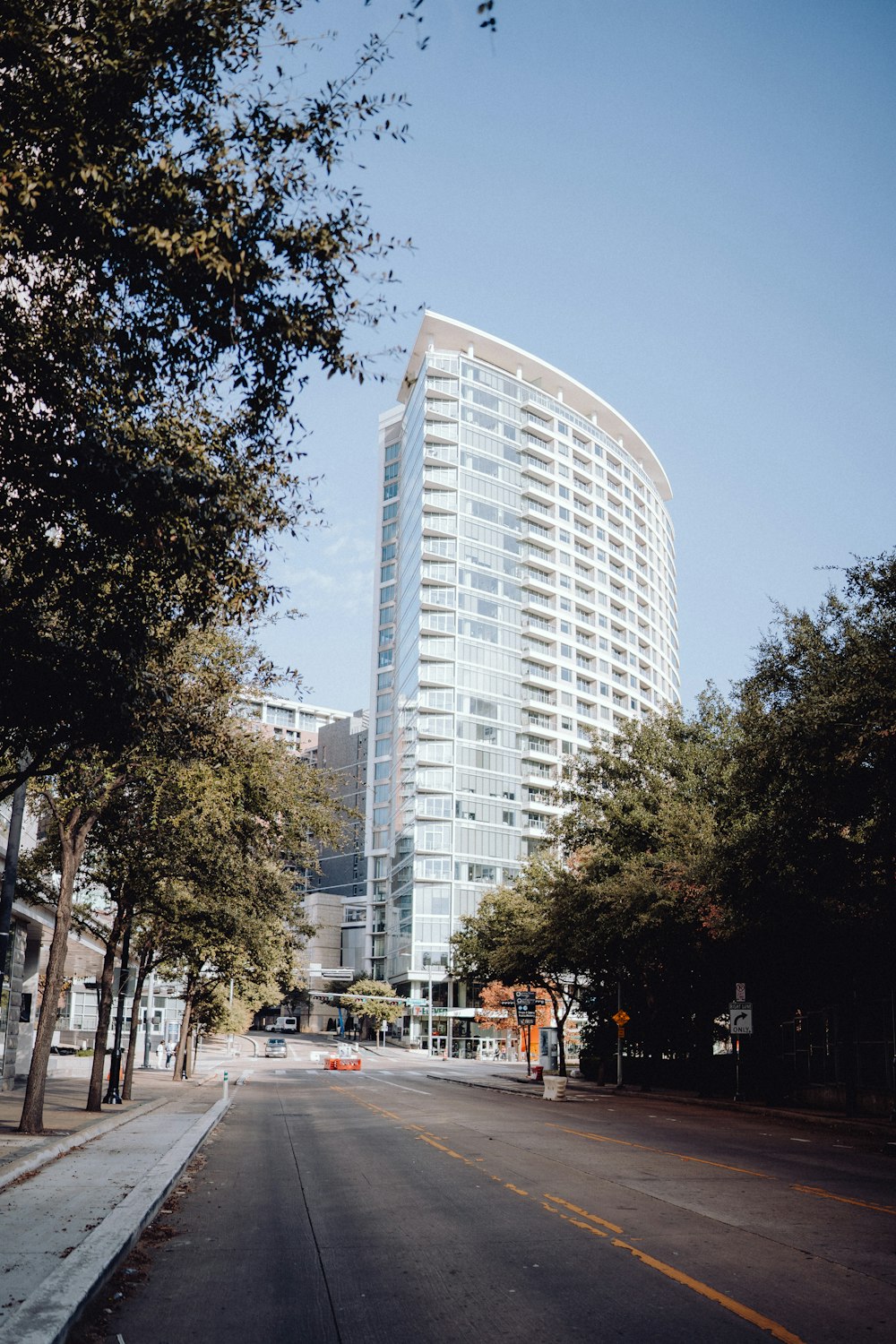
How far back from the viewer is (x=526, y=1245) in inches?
392

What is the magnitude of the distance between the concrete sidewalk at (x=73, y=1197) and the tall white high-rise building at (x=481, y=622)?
82.1m

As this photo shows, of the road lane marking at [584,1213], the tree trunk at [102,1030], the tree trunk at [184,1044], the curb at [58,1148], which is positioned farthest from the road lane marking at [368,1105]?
the road lane marking at [584,1213]

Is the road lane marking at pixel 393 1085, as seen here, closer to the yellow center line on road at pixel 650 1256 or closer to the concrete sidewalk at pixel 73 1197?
the concrete sidewalk at pixel 73 1197

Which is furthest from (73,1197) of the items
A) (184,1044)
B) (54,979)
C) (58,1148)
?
(184,1044)

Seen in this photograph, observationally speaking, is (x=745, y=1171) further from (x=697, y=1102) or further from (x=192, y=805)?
(x=697, y=1102)

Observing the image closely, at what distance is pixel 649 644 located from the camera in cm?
14412

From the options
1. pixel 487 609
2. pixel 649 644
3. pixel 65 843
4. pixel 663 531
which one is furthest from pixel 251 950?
pixel 663 531

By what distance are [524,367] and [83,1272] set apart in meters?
126

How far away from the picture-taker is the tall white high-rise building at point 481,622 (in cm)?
10856

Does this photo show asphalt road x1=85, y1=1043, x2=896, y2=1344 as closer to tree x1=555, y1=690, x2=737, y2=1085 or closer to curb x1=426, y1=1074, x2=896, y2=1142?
curb x1=426, y1=1074, x2=896, y2=1142

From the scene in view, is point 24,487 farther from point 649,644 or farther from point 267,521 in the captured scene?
point 649,644

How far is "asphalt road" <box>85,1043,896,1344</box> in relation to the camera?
7.31 m

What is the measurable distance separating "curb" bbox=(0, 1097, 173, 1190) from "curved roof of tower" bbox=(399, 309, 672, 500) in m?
94.9

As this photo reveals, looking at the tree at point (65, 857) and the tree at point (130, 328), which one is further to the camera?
the tree at point (65, 857)
